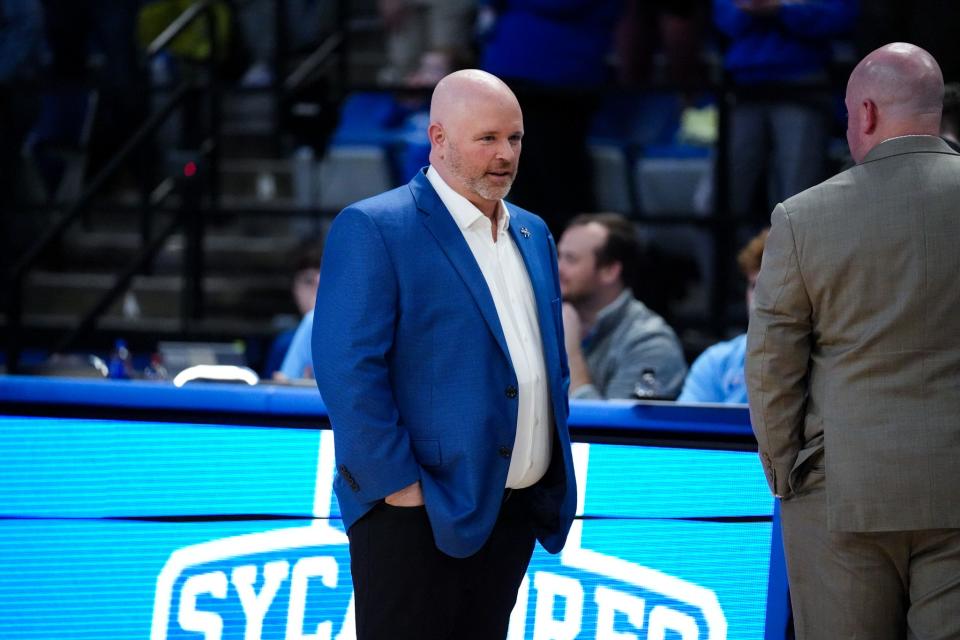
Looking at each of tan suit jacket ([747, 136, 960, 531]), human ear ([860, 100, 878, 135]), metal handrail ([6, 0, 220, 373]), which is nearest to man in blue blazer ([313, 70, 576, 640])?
tan suit jacket ([747, 136, 960, 531])

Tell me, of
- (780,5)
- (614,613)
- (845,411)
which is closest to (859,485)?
(845,411)

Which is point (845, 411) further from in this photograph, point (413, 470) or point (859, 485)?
point (413, 470)

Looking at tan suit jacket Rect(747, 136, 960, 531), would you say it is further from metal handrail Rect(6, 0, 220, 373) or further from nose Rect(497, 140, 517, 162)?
metal handrail Rect(6, 0, 220, 373)

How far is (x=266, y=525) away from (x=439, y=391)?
115 centimetres

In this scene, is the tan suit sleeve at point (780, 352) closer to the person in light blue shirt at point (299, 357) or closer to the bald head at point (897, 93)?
the bald head at point (897, 93)

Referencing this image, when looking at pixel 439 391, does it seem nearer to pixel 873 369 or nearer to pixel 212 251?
pixel 873 369

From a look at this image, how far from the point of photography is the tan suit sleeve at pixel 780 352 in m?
3.35

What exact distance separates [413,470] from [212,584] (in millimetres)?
1219

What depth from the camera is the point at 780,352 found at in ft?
11.0

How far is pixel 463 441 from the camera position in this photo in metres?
3.31

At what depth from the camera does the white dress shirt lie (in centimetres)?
345

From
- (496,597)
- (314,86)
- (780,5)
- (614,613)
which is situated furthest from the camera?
(314,86)

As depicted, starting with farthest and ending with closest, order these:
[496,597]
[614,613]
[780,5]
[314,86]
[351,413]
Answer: [314,86], [780,5], [614,613], [496,597], [351,413]

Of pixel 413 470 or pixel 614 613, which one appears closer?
pixel 413 470
